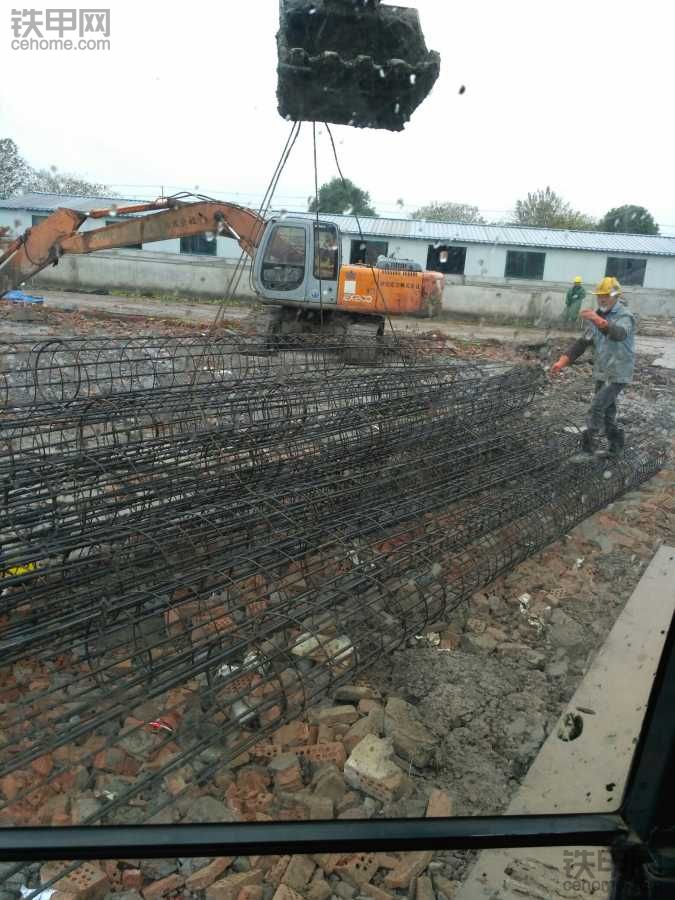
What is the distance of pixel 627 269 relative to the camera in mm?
4090

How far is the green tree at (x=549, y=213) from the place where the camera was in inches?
98.0

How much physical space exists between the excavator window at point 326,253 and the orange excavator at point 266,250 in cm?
1

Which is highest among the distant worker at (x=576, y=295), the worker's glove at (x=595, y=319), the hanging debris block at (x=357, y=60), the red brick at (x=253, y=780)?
the hanging debris block at (x=357, y=60)

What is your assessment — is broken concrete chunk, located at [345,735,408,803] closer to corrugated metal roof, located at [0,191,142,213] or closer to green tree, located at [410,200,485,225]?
green tree, located at [410,200,485,225]

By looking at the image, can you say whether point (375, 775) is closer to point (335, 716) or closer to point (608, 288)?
point (335, 716)

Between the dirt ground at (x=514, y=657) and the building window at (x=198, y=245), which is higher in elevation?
the building window at (x=198, y=245)

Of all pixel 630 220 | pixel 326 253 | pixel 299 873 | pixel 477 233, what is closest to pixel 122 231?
pixel 326 253

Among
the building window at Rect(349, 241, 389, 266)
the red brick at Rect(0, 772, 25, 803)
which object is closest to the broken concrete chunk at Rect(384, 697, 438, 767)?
the red brick at Rect(0, 772, 25, 803)

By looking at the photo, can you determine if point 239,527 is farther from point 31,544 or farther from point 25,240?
point 25,240

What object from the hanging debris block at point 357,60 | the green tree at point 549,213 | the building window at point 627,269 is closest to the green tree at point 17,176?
the hanging debris block at point 357,60

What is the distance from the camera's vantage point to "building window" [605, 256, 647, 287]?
393 centimetres

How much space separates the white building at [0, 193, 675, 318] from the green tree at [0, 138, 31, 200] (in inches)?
64.4

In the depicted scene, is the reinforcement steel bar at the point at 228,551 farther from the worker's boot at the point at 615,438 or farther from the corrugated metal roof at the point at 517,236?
the corrugated metal roof at the point at 517,236

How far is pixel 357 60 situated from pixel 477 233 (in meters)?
5.43
